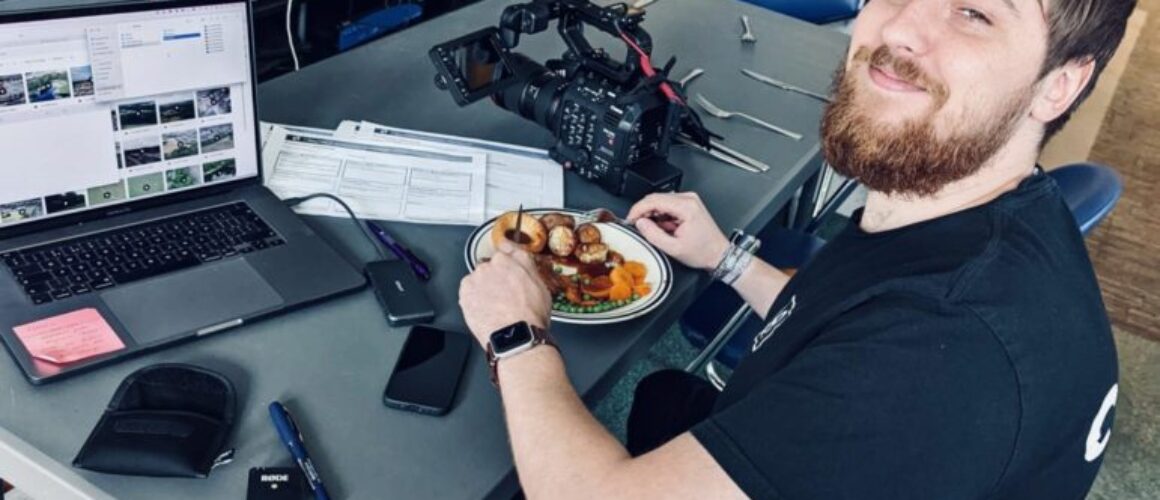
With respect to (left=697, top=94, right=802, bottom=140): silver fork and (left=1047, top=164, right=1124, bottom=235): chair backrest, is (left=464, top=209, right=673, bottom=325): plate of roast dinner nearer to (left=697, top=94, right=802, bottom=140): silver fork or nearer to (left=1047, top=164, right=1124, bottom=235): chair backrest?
(left=697, top=94, right=802, bottom=140): silver fork

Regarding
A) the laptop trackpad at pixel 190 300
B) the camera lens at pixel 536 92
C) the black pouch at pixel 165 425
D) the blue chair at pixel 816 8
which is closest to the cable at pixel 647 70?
the camera lens at pixel 536 92

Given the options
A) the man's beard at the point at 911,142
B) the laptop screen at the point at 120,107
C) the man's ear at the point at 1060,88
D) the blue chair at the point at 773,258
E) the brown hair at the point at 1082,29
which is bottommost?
the blue chair at the point at 773,258

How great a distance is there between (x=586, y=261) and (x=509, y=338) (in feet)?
0.77

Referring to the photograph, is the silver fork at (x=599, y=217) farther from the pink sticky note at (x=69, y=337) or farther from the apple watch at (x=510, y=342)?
the pink sticky note at (x=69, y=337)

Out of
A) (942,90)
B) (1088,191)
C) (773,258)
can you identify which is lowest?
(773,258)

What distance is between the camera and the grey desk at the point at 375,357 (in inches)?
33.8

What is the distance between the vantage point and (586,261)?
3.85ft

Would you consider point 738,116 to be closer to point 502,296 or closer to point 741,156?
point 741,156

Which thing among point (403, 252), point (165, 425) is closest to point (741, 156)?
point (403, 252)

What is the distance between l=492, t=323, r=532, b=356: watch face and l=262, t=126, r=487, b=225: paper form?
0.97ft

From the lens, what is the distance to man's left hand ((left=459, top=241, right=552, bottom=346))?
39.4 inches

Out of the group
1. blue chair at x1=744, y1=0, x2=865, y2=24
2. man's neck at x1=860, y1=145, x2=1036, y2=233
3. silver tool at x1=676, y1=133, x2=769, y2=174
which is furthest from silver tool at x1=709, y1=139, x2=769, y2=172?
blue chair at x1=744, y1=0, x2=865, y2=24

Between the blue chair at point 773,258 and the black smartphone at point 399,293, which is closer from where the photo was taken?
the black smartphone at point 399,293

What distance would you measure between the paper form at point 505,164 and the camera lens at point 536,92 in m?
0.05
